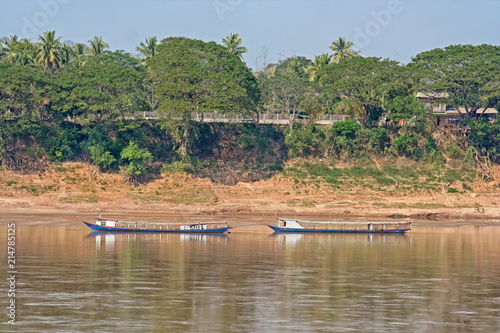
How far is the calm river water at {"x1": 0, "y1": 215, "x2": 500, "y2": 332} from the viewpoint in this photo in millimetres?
44094

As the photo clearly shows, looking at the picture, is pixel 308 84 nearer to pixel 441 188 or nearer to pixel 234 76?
pixel 234 76

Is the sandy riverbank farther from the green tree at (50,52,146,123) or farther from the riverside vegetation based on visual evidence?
the green tree at (50,52,146,123)

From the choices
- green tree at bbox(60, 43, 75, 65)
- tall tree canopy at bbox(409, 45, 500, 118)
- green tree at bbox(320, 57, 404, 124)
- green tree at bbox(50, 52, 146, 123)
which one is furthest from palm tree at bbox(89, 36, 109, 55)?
tall tree canopy at bbox(409, 45, 500, 118)

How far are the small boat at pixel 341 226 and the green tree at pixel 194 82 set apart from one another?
22.6m

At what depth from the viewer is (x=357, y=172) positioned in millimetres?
116000

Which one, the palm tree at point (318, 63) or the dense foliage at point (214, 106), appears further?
the palm tree at point (318, 63)

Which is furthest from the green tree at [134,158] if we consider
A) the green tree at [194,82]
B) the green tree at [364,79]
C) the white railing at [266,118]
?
the green tree at [364,79]

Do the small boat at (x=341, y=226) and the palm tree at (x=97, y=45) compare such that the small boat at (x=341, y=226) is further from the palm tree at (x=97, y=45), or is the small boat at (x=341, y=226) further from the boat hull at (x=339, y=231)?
the palm tree at (x=97, y=45)

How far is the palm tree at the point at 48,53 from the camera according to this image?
128 m

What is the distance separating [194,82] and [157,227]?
28.5 metres

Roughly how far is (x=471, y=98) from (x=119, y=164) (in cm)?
5558

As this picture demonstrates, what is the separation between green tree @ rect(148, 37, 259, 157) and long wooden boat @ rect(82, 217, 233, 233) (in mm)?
22590

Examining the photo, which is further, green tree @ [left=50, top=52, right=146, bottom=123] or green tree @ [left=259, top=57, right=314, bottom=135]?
green tree @ [left=259, top=57, right=314, bottom=135]

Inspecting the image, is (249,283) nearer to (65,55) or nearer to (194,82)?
(194,82)
